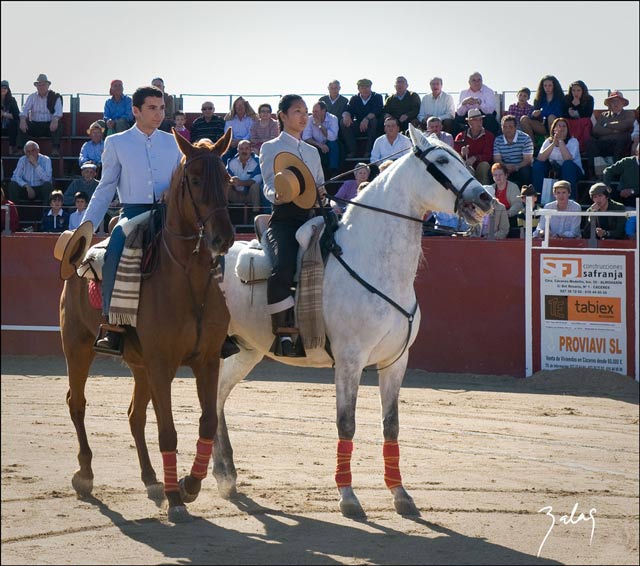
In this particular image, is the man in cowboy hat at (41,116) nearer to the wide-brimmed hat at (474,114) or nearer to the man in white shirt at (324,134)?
the man in white shirt at (324,134)

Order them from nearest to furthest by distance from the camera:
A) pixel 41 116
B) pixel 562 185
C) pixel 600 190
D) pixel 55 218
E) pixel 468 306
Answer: pixel 600 190 < pixel 562 185 < pixel 468 306 < pixel 55 218 < pixel 41 116

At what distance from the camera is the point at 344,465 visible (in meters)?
7.15

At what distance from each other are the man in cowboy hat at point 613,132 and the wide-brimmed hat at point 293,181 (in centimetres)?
874

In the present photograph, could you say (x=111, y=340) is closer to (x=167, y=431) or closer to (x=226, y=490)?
(x=167, y=431)

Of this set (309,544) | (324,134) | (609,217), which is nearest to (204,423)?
(309,544)

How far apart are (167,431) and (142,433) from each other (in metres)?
0.69

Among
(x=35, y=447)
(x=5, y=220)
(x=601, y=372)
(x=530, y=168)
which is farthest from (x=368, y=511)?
(x=5, y=220)

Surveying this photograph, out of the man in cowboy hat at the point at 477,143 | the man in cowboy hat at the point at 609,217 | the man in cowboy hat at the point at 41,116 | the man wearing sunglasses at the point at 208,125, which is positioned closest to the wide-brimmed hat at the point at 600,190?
the man in cowboy hat at the point at 609,217

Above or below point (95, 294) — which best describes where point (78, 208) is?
above

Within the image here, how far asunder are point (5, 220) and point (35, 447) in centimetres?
745

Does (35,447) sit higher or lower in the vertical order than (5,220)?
lower

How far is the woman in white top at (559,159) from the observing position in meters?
15.1

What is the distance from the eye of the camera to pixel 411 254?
7.35 meters

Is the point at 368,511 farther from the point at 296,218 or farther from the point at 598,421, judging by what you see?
the point at 598,421
